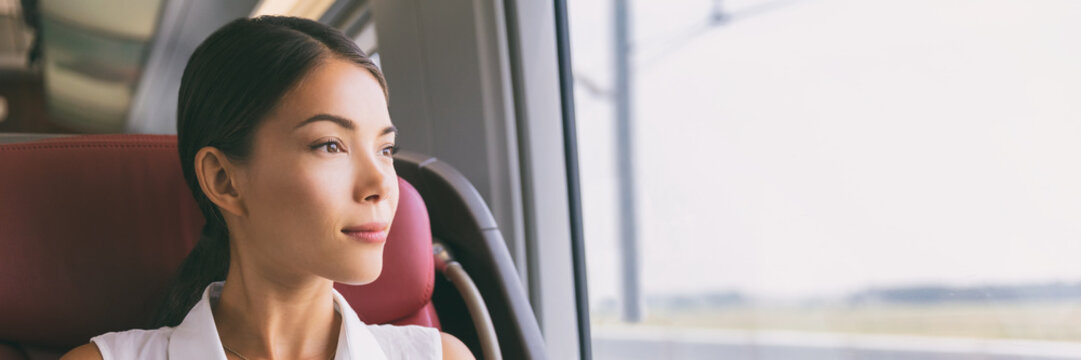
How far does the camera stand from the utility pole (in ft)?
6.10

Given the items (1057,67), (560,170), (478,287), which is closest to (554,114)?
(560,170)

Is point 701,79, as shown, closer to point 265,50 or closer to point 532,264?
point 532,264

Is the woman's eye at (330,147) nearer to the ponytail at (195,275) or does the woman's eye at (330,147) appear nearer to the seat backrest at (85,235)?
the ponytail at (195,275)

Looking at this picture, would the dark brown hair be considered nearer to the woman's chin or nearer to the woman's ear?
the woman's ear

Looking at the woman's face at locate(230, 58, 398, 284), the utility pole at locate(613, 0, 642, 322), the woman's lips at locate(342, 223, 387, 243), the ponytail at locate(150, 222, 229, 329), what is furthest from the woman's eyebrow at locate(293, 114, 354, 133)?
the utility pole at locate(613, 0, 642, 322)

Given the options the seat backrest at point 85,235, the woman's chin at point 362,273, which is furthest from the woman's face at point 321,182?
the seat backrest at point 85,235

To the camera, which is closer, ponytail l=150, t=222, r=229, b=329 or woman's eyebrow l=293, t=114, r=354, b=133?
woman's eyebrow l=293, t=114, r=354, b=133

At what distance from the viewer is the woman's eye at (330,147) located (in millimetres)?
831

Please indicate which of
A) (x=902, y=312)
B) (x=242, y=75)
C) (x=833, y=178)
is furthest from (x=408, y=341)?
(x=902, y=312)

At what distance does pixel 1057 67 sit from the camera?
3.78 ft

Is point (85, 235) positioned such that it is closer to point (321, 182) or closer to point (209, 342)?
point (209, 342)

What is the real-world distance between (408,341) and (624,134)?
3.24ft

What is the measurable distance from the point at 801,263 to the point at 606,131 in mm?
550

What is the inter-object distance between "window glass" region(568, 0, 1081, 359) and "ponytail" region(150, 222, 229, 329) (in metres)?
1.05
